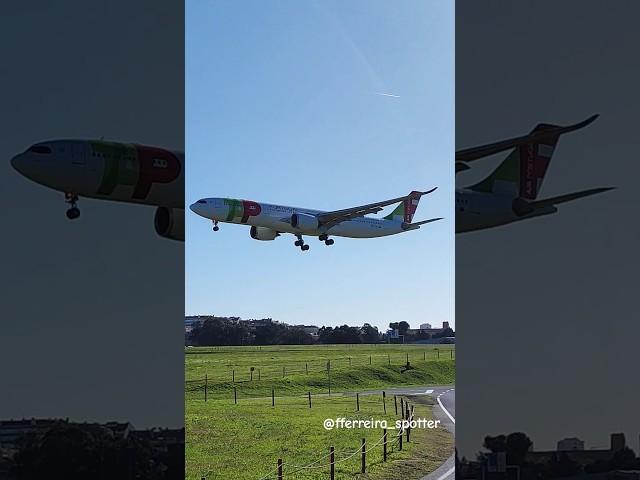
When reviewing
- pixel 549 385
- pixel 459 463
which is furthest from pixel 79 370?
pixel 549 385

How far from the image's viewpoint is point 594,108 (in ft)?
12.0

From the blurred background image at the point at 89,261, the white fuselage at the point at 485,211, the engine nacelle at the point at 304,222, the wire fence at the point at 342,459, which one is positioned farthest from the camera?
the engine nacelle at the point at 304,222

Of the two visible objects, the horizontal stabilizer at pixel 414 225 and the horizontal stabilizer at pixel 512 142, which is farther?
the horizontal stabilizer at pixel 414 225

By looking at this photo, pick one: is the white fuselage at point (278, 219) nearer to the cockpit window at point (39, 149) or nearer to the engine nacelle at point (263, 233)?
the engine nacelle at point (263, 233)

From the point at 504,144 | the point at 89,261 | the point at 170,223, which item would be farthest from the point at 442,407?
the point at 89,261

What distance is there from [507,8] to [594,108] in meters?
0.73

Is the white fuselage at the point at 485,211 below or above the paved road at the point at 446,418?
above

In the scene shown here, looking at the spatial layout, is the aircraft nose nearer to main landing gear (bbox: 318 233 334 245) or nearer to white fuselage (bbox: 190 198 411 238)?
white fuselage (bbox: 190 198 411 238)

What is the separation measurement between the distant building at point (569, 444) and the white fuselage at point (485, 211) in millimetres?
1207

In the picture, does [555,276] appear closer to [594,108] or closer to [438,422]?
[594,108]

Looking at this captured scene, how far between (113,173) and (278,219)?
6.97ft

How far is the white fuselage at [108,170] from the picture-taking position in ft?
10.6

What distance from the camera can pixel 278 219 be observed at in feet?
Result: 17.6

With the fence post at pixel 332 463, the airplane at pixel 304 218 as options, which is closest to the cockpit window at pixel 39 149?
the airplane at pixel 304 218
